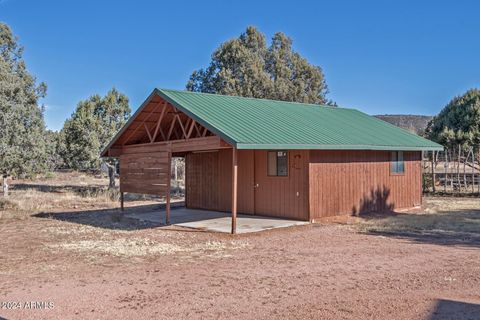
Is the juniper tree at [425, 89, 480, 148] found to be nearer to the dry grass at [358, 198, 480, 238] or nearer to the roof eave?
the dry grass at [358, 198, 480, 238]

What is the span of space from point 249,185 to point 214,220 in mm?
1697

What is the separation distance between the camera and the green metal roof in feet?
35.4

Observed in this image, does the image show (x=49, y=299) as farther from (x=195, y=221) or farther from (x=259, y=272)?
(x=195, y=221)

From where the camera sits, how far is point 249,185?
14.3 metres

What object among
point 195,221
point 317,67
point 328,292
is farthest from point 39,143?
point 317,67

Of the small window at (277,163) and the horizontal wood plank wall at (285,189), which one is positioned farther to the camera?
the small window at (277,163)

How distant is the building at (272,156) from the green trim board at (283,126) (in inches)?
→ 1.4

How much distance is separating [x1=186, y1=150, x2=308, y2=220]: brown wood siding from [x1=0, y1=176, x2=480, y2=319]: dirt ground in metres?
1.39

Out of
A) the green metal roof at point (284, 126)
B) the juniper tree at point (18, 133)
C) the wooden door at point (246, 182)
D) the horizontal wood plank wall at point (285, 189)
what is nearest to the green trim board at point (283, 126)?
the green metal roof at point (284, 126)

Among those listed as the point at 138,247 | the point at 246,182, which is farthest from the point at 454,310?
the point at 246,182

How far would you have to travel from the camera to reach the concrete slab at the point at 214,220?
38.5 ft

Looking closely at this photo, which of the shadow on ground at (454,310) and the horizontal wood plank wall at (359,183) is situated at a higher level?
the horizontal wood plank wall at (359,183)

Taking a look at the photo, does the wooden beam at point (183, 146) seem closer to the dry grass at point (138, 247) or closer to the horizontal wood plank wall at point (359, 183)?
the dry grass at point (138, 247)

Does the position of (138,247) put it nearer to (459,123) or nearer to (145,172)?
(145,172)
